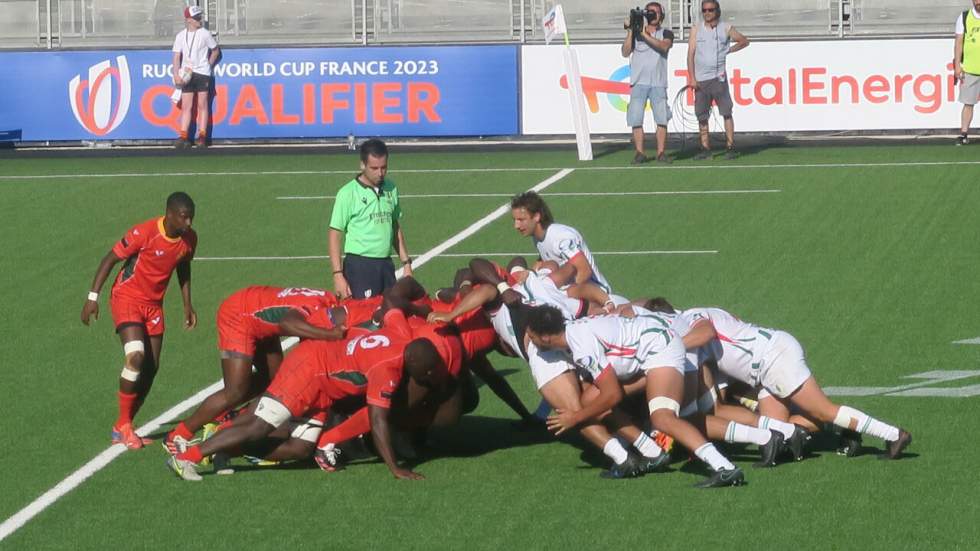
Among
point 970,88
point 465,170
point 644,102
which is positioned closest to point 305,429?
point 465,170

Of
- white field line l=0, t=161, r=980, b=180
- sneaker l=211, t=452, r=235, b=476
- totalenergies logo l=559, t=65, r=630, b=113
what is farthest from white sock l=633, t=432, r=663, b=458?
totalenergies logo l=559, t=65, r=630, b=113

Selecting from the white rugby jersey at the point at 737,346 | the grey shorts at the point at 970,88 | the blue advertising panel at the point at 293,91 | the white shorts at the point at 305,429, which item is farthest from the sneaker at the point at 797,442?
the blue advertising panel at the point at 293,91

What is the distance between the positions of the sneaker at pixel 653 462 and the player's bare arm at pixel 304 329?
6.49 feet

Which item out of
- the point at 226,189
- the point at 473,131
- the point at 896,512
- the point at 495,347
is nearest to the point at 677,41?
the point at 473,131

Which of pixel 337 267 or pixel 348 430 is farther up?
pixel 337 267

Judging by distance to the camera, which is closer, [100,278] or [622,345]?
[622,345]

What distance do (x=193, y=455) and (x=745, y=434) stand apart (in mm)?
3298

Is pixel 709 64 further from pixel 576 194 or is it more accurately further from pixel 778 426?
pixel 778 426

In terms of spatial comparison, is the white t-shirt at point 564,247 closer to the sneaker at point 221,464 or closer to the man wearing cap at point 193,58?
the sneaker at point 221,464

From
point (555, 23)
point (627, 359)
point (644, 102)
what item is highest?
point (555, 23)

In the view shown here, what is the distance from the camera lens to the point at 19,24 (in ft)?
102

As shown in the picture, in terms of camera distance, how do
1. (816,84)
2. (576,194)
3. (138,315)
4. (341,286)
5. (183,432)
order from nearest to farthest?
1. (183,432)
2. (138,315)
3. (341,286)
4. (576,194)
5. (816,84)

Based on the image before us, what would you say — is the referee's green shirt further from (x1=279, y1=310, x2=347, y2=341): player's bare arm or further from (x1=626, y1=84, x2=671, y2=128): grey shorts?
(x1=626, y1=84, x2=671, y2=128): grey shorts

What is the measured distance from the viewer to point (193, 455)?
35.0ft
